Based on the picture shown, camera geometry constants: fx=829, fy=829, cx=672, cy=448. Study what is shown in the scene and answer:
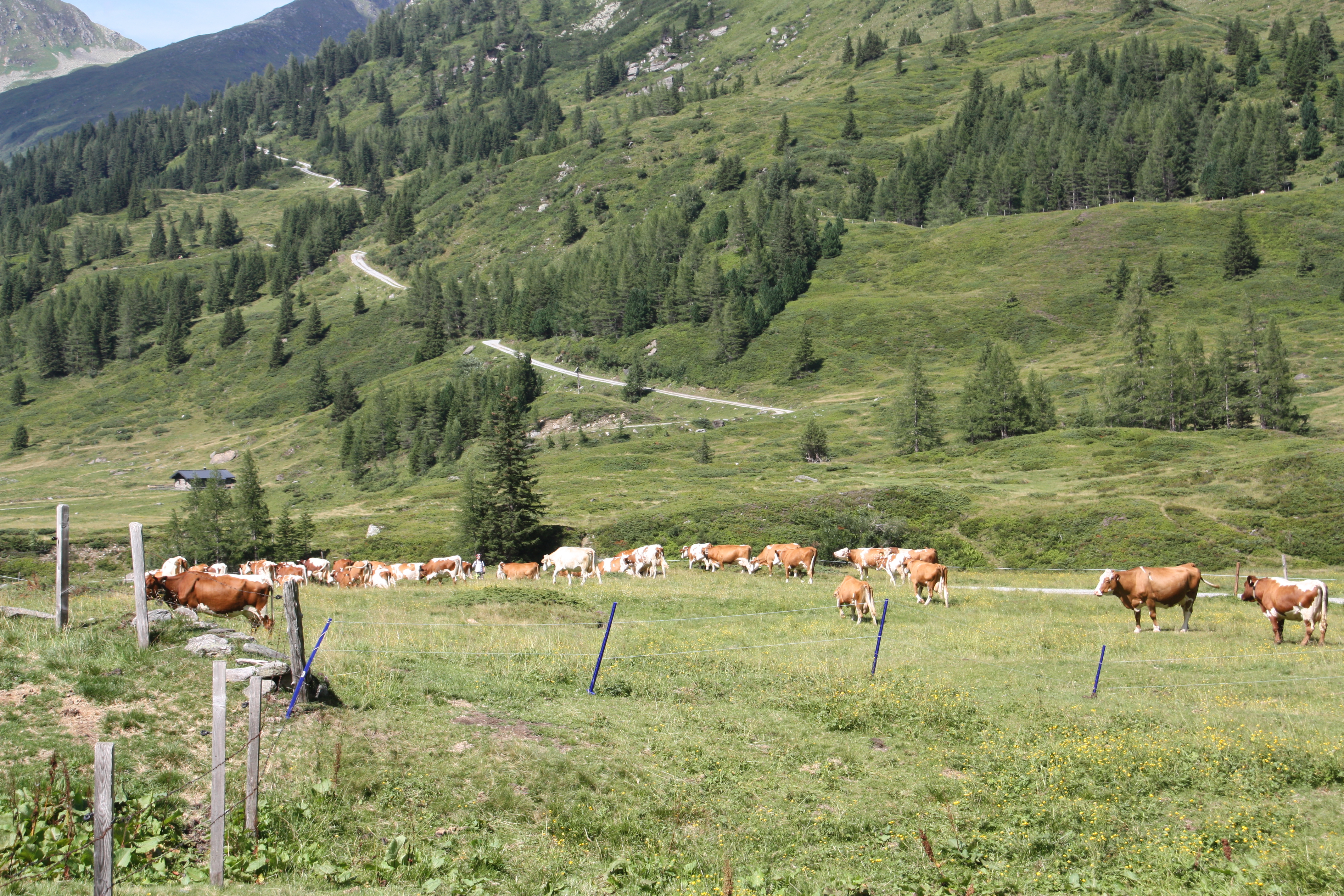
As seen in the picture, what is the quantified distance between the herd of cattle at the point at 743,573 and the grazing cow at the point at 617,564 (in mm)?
58

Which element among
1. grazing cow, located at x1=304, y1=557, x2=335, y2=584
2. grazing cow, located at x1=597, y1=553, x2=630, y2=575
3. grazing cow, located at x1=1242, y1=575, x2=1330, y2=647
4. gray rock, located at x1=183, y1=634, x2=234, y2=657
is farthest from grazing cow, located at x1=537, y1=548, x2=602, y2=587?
grazing cow, located at x1=1242, y1=575, x2=1330, y2=647

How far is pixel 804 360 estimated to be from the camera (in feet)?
498

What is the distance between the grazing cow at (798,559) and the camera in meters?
42.4

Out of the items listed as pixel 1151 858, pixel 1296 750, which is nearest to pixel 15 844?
pixel 1151 858

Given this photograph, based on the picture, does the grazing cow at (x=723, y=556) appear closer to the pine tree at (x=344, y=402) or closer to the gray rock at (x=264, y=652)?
the gray rock at (x=264, y=652)

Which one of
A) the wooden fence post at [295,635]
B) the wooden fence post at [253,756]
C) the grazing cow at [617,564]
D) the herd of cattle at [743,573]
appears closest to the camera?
the wooden fence post at [253,756]

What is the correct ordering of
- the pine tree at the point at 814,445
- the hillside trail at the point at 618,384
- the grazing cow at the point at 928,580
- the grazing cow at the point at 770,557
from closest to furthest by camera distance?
1. the grazing cow at the point at 928,580
2. the grazing cow at the point at 770,557
3. the pine tree at the point at 814,445
4. the hillside trail at the point at 618,384

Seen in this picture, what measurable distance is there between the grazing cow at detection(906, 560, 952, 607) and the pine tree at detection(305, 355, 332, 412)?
165 m

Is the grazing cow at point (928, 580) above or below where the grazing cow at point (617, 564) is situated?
above

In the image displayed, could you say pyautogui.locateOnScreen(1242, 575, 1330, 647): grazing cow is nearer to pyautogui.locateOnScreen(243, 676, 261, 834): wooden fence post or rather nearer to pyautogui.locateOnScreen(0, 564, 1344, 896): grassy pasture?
pyautogui.locateOnScreen(0, 564, 1344, 896): grassy pasture

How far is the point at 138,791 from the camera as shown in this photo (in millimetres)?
11211

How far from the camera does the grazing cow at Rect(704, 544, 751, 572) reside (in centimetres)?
4781

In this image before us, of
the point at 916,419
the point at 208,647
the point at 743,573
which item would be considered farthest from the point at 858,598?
the point at 916,419

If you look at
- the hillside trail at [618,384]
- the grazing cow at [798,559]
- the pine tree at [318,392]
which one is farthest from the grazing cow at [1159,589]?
the pine tree at [318,392]
